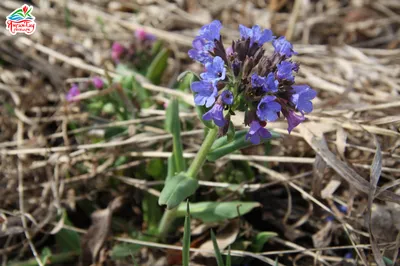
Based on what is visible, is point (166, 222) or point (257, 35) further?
point (166, 222)

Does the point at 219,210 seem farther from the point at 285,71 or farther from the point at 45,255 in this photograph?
the point at 45,255

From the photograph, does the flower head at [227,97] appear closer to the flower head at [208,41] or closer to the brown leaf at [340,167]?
the flower head at [208,41]

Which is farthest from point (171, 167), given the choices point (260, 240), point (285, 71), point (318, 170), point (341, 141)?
point (341, 141)

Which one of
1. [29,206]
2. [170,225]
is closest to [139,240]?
[170,225]

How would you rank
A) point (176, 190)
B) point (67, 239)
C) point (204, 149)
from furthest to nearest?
1. point (67, 239)
2. point (204, 149)
3. point (176, 190)

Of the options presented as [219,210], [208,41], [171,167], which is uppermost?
[208,41]

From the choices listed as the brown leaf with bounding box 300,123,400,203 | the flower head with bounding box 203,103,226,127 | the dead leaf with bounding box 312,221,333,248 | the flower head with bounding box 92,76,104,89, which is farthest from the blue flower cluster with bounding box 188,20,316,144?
the flower head with bounding box 92,76,104,89
